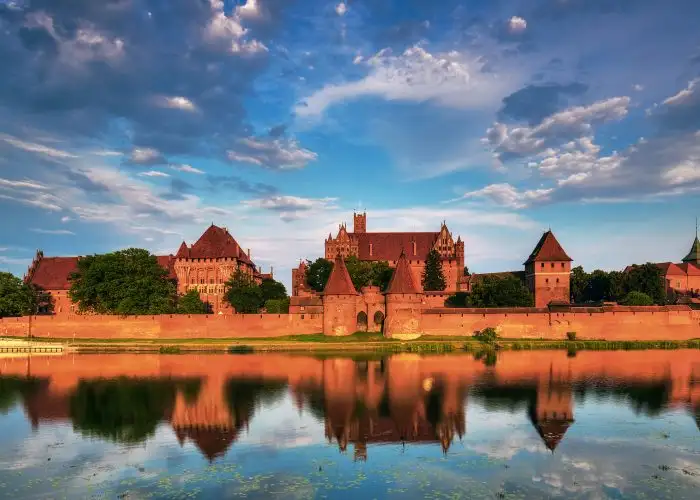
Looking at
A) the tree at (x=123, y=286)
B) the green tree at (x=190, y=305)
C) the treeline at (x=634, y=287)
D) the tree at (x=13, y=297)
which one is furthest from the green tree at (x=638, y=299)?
the tree at (x=13, y=297)

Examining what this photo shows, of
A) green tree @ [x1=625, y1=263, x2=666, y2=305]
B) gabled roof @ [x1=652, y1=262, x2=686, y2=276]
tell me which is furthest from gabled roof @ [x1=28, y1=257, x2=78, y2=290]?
gabled roof @ [x1=652, y1=262, x2=686, y2=276]

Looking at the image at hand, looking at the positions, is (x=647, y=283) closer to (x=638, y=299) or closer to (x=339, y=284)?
(x=638, y=299)

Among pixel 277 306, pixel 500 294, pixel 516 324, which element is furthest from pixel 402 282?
pixel 277 306

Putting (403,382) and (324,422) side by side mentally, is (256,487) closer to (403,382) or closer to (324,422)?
(324,422)

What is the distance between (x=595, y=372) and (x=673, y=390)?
5.25 meters

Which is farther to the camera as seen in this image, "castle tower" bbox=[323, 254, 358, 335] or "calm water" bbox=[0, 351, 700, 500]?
"castle tower" bbox=[323, 254, 358, 335]

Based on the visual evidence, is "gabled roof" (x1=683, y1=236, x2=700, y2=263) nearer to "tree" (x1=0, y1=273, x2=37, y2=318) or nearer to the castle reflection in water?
the castle reflection in water

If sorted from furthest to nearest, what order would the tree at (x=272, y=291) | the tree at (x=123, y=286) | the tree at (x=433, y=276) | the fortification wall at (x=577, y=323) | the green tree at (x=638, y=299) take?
the tree at (x=433, y=276) → the tree at (x=272, y=291) → the green tree at (x=638, y=299) → the tree at (x=123, y=286) → the fortification wall at (x=577, y=323)

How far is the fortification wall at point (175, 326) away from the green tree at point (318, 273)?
45.9 ft

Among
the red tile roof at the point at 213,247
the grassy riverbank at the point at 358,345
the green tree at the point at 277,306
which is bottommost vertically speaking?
the grassy riverbank at the point at 358,345

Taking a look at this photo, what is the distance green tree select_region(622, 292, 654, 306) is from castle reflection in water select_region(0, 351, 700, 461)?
13.0 m

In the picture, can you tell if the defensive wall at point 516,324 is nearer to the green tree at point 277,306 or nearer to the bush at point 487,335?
the bush at point 487,335

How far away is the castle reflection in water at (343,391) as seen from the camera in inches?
755

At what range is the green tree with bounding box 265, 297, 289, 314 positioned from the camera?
5120 cm
